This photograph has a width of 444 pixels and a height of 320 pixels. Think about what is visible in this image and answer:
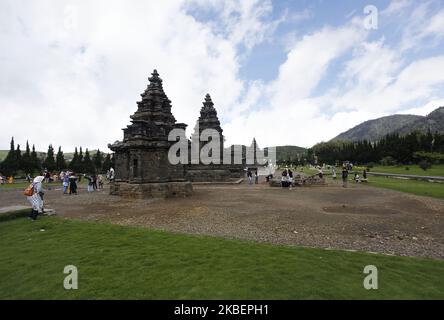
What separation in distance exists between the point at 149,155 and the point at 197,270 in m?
15.6

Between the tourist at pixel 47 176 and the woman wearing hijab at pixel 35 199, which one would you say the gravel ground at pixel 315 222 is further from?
the tourist at pixel 47 176

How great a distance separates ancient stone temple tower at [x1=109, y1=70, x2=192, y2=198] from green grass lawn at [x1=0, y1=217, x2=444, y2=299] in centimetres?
1162

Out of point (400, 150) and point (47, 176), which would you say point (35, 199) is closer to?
point (47, 176)

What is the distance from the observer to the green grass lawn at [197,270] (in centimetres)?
443

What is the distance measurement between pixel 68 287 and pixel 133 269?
1.22 m

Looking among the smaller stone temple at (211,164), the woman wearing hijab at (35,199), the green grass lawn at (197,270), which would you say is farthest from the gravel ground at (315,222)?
the smaller stone temple at (211,164)

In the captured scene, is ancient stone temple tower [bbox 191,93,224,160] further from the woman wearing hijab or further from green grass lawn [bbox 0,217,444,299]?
green grass lawn [bbox 0,217,444,299]

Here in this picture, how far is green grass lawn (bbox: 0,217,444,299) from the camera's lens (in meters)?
4.43

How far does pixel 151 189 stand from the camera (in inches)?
763

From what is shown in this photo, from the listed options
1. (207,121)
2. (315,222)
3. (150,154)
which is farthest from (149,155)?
(207,121)

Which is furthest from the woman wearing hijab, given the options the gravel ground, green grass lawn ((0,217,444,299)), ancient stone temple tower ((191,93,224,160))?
ancient stone temple tower ((191,93,224,160))
